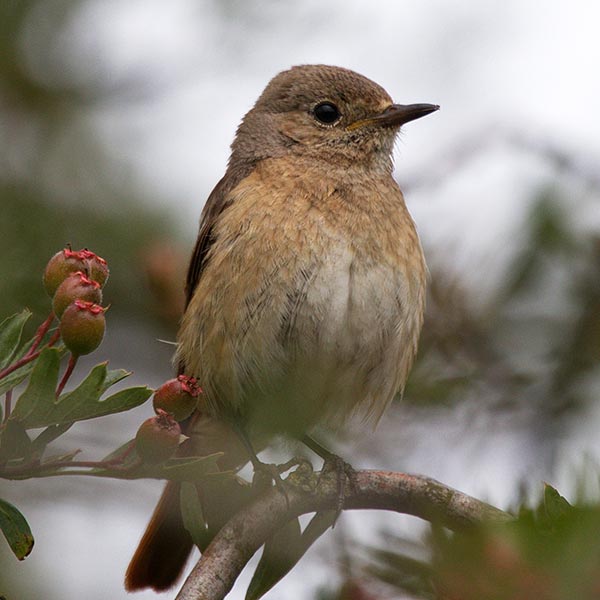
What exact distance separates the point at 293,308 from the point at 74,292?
6.08 feet

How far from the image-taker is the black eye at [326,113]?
4.87 metres

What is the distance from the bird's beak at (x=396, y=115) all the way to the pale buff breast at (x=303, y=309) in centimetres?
65

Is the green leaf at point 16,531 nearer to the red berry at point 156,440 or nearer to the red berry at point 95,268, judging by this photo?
the red berry at point 156,440

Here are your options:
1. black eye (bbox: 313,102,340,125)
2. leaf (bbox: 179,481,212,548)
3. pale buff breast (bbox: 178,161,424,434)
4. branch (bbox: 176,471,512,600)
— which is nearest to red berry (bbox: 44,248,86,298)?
branch (bbox: 176,471,512,600)

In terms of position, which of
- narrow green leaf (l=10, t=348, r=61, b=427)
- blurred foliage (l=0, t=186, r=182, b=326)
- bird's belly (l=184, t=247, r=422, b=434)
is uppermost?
blurred foliage (l=0, t=186, r=182, b=326)

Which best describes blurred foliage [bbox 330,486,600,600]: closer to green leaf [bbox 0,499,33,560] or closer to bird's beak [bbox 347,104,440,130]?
green leaf [bbox 0,499,33,560]

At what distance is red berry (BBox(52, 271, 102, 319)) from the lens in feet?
6.70

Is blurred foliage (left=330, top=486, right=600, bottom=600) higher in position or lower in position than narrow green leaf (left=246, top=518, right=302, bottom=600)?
higher

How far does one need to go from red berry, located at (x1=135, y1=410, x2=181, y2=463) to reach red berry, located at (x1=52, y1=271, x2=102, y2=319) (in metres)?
0.27

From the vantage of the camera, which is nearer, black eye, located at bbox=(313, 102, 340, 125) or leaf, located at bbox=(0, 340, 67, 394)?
leaf, located at bbox=(0, 340, 67, 394)

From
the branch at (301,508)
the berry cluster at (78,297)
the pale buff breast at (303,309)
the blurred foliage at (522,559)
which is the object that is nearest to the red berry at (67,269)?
the berry cluster at (78,297)

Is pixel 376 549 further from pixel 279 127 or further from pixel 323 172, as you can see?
pixel 279 127

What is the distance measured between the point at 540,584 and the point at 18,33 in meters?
3.94

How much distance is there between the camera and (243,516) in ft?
9.37
